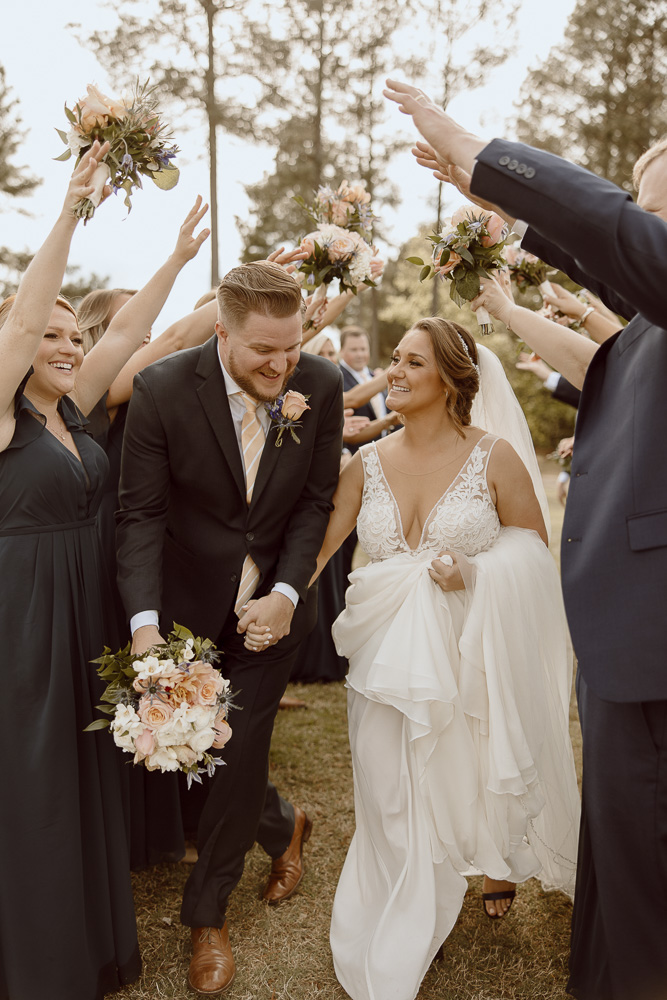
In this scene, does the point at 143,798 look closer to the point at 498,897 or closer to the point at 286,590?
the point at 286,590

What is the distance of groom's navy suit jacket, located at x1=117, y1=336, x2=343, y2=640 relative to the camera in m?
3.39

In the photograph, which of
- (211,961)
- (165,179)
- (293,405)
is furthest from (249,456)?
(211,961)

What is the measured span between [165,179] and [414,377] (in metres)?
1.33

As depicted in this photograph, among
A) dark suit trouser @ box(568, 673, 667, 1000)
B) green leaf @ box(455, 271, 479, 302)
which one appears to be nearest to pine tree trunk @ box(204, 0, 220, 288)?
green leaf @ box(455, 271, 479, 302)

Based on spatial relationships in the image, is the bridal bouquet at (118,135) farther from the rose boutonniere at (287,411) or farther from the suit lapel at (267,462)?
the suit lapel at (267,462)

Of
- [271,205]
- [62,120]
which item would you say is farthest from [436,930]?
[271,205]

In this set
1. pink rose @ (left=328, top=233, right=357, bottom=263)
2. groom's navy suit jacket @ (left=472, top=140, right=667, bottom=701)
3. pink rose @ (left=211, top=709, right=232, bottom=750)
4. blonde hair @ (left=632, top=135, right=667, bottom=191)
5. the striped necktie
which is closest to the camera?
groom's navy suit jacket @ (left=472, top=140, right=667, bottom=701)

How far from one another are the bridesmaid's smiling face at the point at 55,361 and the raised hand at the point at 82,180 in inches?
25.1

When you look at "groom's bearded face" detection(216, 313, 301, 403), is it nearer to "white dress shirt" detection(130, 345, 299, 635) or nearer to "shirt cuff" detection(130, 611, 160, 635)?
"white dress shirt" detection(130, 345, 299, 635)

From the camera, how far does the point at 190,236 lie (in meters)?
3.57

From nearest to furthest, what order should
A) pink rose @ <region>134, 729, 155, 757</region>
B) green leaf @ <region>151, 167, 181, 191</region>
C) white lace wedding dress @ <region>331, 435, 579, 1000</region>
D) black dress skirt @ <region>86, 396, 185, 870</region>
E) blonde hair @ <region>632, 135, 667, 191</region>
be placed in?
blonde hair @ <region>632, 135, 667, 191</region> → pink rose @ <region>134, 729, 155, 757</region> → green leaf @ <region>151, 167, 181, 191</region> → white lace wedding dress @ <region>331, 435, 579, 1000</region> → black dress skirt @ <region>86, 396, 185, 870</region>

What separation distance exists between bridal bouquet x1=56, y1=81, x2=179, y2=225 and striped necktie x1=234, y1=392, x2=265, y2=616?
95cm

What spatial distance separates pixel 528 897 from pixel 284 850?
3.93 ft

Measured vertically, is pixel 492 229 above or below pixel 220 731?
above
